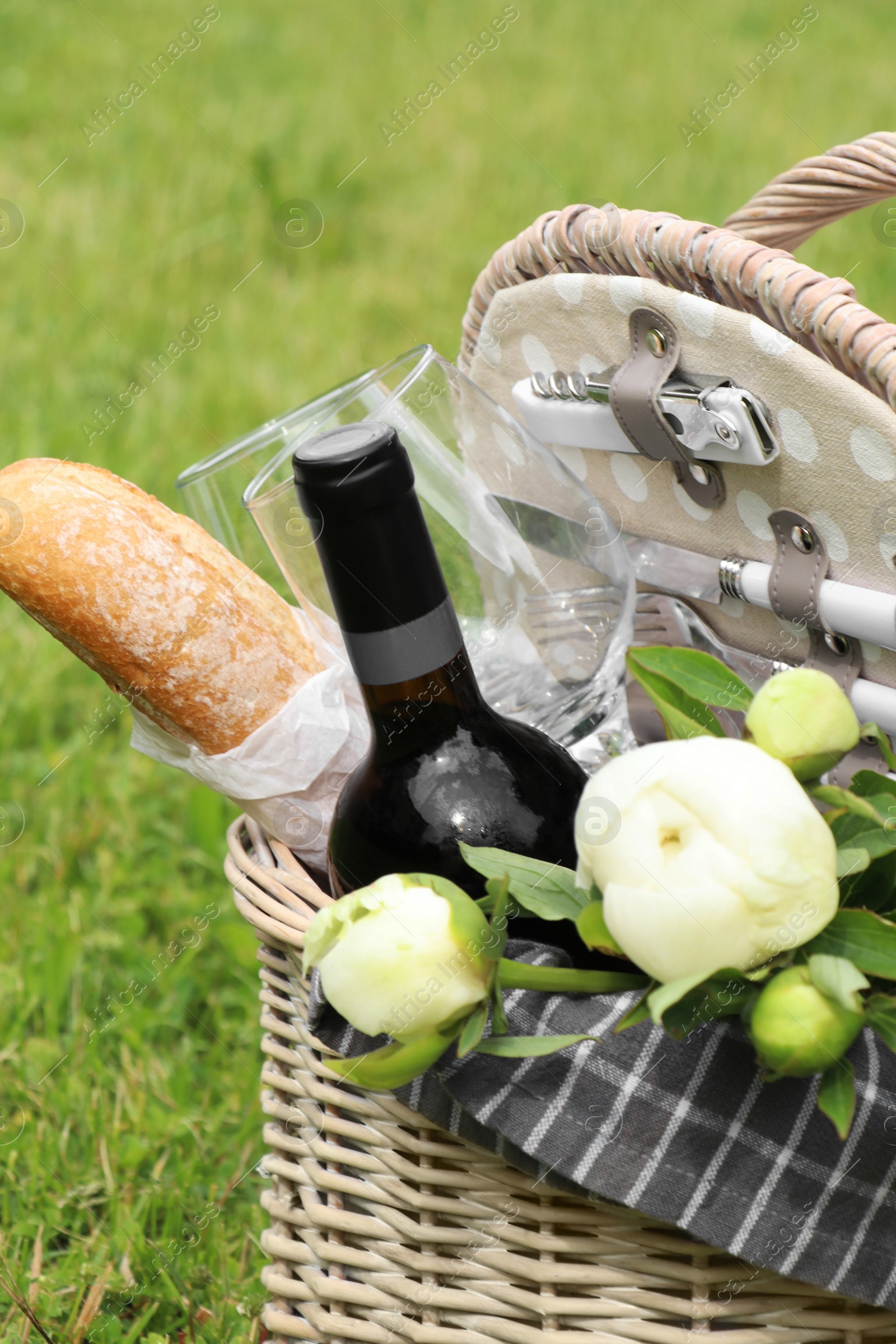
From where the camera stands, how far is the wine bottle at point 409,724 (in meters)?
0.54

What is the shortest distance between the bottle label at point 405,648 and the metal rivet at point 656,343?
26 cm

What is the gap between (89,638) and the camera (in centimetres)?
69

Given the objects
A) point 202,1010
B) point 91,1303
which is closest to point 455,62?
point 202,1010

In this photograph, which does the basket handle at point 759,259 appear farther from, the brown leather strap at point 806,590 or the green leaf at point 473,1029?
Result: the green leaf at point 473,1029

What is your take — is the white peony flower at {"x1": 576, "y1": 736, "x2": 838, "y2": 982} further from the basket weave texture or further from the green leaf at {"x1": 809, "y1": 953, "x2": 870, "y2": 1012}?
the basket weave texture

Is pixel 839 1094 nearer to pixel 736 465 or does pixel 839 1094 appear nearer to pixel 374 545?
pixel 374 545

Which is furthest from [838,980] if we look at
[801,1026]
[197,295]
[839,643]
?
[197,295]

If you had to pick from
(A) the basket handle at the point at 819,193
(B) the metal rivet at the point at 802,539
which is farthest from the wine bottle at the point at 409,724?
(A) the basket handle at the point at 819,193

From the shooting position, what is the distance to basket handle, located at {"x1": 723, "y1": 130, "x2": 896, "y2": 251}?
0.74 metres

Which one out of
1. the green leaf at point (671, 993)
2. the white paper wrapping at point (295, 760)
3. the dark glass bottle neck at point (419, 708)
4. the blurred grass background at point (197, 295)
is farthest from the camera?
the blurred grass background at point (197, 295)

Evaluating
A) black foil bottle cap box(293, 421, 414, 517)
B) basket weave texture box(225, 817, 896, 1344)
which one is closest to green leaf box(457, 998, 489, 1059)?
basket weave texture box(225, 817, 896, 1344)

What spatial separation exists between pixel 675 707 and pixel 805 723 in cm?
7

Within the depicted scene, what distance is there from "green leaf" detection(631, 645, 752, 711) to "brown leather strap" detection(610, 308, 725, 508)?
27 centimetres

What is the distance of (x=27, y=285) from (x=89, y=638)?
2.10 m
